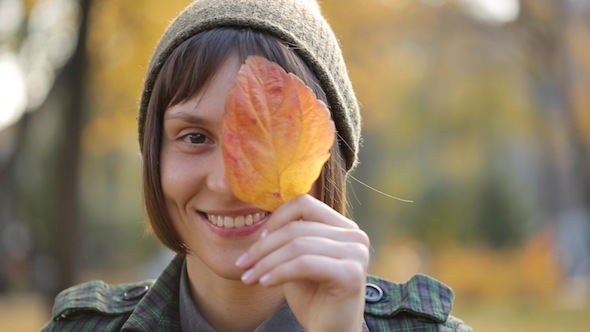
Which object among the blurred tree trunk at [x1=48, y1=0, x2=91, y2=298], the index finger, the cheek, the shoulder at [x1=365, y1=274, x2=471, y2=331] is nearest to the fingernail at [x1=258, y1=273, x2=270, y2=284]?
the index finger

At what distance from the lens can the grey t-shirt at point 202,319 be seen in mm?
2439

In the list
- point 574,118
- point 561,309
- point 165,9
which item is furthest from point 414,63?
point 165,9

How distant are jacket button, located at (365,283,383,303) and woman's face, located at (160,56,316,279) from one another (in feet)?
2.00

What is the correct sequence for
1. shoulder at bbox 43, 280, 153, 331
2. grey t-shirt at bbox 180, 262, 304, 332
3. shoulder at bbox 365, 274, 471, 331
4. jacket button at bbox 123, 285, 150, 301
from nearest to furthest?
grey t-shirt at bbox 180, 262, 304, 332
shoulder at bbox 365, 274, 471, 331
shoulder at bbox 43, 280, 153, 331
jacket button at bbox 123, 285, 150, 301

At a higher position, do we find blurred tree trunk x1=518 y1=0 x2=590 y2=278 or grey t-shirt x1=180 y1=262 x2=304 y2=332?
blurred tree trunk x1=518 y1=0 x2=590 y2=278

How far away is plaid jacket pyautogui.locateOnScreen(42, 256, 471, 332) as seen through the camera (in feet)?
8.38

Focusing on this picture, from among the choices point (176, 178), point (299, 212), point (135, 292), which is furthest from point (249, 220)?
point (135, 292)

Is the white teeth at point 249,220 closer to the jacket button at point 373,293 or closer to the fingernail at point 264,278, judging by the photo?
the fingernail at point 264,278

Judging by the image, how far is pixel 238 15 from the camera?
2.33 meters

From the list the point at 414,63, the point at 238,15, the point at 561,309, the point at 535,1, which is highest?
the point at 414,63

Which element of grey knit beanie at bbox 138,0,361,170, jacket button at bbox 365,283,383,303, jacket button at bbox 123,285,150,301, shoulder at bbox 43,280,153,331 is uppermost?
grey knit beanie at bbox 138,0,361,170

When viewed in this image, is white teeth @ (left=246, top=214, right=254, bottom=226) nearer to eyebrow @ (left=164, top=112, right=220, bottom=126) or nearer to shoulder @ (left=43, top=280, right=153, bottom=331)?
eyebrow @ (left=164, top=112, right=220, bottom=126)

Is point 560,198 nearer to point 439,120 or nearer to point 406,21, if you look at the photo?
point 439,120

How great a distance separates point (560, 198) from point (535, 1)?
9.98 m
